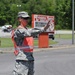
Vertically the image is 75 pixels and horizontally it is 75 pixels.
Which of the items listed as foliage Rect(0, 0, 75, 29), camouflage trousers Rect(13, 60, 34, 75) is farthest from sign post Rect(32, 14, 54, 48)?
foliage Rect(0, 0, 75, 29)

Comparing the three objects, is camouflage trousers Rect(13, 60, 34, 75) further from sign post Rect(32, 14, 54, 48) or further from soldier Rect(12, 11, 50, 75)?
sign post Rect(32, 14, 54, 48)

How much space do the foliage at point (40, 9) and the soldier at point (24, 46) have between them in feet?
266

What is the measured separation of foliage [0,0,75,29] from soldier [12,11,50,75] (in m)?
81.0

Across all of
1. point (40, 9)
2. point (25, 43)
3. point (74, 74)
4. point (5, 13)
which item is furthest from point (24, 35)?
point (5, 13)

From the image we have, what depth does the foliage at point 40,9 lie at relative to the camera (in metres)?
90.4

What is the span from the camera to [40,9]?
8875cm

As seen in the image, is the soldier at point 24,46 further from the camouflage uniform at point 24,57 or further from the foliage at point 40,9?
the foliage at point 40,9

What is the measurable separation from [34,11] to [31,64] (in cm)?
8185

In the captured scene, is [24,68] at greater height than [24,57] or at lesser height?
lesser

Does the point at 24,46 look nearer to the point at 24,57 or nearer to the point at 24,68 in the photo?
the point at 24,57

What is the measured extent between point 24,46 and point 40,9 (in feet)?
267

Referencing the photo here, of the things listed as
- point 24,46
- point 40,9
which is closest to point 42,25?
point 24,46

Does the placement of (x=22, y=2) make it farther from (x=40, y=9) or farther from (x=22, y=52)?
(x=22, y=52)

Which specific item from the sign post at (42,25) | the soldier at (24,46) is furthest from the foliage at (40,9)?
the soldier at (24,46)
